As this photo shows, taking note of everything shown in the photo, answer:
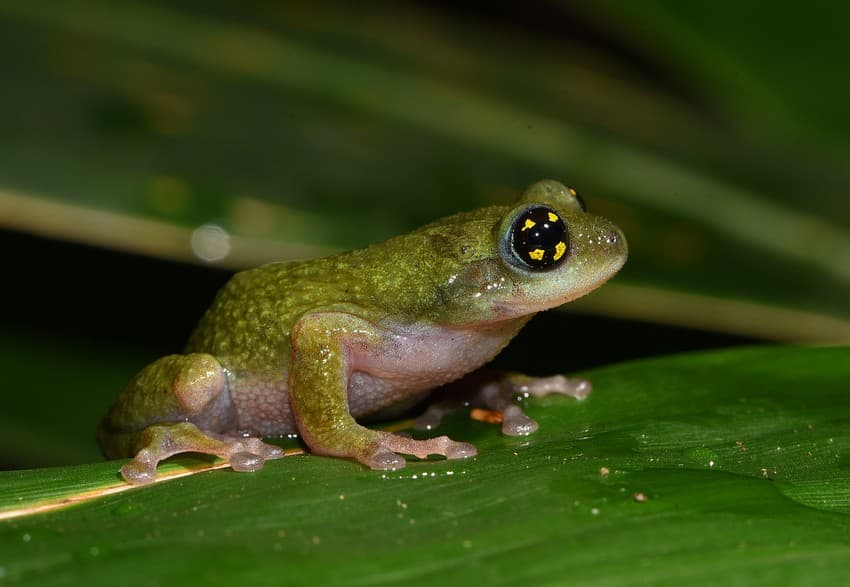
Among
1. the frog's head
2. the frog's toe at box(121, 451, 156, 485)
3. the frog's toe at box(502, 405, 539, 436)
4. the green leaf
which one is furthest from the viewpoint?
the frog's head

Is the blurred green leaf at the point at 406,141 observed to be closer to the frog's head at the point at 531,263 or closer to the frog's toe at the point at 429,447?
the frog's head at the point at 531,263

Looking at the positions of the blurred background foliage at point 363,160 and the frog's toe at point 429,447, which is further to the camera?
the blurred background foliage at point 363,160

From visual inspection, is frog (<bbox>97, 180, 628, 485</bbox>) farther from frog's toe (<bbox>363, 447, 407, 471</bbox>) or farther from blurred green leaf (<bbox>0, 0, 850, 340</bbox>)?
blurred green leaf (<bbox>0, 0, 850, 340</bbox>)

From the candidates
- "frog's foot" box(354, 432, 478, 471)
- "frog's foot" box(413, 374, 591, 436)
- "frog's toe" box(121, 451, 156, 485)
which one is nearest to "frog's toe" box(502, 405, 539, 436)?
"frog's foot" box(413, 374, 591, 436)

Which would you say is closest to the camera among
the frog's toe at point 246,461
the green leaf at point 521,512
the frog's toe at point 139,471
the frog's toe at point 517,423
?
the green leaf at point 521,512

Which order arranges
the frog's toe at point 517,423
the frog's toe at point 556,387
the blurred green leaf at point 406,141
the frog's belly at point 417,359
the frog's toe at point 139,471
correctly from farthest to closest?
the blurred green leaf at point 406,141 < the frog's belly at point 417,359 < the frog's toe at point 556,387 < the frog's toe at point 517,423 < the frog's toe at point 139,471

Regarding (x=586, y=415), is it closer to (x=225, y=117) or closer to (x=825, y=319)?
(x=825, y=319)

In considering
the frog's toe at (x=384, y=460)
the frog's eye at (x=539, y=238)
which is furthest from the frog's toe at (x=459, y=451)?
the frog's eye at (x=539, y=238)
